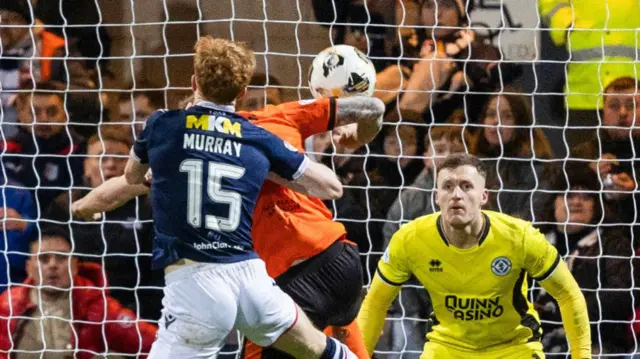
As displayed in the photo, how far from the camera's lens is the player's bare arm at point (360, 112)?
14.8ft

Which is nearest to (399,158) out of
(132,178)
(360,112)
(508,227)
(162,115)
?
(508,227)

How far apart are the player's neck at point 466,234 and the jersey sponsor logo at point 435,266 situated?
110 mm

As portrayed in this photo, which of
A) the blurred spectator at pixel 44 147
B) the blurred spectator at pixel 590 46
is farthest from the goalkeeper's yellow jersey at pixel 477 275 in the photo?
the blurred spectator at pixel 44 147

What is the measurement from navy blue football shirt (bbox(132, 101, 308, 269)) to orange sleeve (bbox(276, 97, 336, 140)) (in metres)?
0.42

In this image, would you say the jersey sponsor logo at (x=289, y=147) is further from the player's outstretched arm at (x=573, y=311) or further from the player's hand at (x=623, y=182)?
the player's hand at (x=623, y=182)

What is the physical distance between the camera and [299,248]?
447 cm

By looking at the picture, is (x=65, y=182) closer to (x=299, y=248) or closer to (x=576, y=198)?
(x=299, y=248)

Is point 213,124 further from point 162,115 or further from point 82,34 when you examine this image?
point 82,34

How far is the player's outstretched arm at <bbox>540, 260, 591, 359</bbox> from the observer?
16.2 ft

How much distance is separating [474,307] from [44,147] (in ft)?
9.38

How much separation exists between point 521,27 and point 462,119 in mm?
739

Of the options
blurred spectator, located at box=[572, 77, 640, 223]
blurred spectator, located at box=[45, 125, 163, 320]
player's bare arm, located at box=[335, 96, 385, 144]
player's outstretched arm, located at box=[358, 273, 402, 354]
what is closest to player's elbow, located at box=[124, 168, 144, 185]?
player's bare arm, located at box=[335, 96, 385, 144]

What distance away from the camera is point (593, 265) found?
6402mm

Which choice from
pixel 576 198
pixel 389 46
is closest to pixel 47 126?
pixel 389 46
